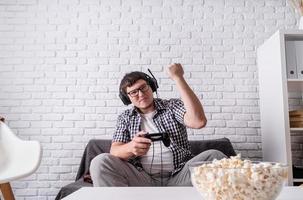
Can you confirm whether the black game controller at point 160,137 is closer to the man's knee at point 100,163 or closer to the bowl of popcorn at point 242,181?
the man's knee at point 100,163

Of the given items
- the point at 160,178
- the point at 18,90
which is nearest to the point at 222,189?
the point at 160,178

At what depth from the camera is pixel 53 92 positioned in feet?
8.74

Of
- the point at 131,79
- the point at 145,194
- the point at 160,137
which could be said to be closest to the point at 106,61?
the point at 131,79

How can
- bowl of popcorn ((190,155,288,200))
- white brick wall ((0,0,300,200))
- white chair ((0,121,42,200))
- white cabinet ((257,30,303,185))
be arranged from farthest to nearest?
1. white brick wall ((0,0,300,200))
2. white cabinet ((257,30,303,185))
3. white chair ((0,121,42,200))
4. bowl of popcorn ((190,155,288,200))

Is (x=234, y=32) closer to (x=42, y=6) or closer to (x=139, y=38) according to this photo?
(x=139, y=38)

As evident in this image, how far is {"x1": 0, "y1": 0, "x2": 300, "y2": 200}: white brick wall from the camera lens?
8.66ft

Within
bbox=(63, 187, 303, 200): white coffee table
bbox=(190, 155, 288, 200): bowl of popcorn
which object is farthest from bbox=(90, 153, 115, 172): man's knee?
bbox=(190, 155, 288, 200): bowl of popcorn

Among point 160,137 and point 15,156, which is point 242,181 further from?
point 15,156

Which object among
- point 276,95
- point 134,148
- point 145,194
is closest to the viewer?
point 145,194

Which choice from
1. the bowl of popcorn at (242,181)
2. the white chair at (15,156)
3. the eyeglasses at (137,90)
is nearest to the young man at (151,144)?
the eyeglasses at (137,90)

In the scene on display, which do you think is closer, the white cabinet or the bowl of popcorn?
the bowl of popcorn

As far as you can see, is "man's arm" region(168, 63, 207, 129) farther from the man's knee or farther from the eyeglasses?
the man's knee

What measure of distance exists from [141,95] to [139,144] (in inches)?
14.6

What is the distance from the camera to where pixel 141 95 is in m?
2.14
